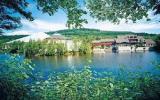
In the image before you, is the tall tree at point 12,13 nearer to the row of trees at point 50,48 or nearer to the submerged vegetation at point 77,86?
the submerged vegetation at point 77,86

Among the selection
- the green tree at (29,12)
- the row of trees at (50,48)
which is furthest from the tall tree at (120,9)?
the row of trees at (50,48)

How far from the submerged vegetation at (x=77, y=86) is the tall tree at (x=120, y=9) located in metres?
1.41

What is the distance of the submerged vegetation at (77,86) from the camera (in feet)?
22.4

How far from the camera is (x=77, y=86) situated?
752cm

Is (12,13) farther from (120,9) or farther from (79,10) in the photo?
(120,9)

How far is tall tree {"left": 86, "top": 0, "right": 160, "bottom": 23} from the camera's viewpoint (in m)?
7.49

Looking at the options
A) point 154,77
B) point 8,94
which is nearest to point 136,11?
point 154,77

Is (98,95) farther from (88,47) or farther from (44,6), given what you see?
(88,47)

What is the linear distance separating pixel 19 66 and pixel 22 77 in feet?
1.27

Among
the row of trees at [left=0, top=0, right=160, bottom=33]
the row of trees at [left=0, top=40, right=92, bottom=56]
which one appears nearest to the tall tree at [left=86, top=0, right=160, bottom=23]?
the row of trees at [left=0, top=0, right=160, bottom=33]

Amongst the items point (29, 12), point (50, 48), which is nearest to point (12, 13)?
point (29, 12)

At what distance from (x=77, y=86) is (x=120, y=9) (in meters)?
2.10

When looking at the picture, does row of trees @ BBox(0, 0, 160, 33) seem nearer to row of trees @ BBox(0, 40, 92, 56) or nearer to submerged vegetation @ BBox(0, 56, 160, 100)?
submerged vegetation @ BBox(0, 56, 160, 100)

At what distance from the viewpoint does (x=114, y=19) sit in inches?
303
